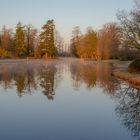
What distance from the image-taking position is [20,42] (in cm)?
9500

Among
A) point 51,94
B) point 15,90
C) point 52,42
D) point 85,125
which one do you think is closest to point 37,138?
point 85,125

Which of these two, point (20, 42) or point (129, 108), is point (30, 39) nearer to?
point (20, 42)

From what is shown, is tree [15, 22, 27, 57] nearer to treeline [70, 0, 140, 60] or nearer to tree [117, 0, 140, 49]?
treeline [70, 0, 140, 60]

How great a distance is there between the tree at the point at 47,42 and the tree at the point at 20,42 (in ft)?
17.9

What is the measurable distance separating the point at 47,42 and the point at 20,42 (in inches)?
341

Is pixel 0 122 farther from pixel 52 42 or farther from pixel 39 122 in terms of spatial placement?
pixel 52 42

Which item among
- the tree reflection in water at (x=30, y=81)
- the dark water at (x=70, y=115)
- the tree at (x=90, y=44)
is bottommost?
the dark water at (x=70, y=115)

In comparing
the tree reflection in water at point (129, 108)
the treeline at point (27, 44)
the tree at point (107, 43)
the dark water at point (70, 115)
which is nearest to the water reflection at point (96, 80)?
the tree reflection in water at point (129, 108)

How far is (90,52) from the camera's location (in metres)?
99.9

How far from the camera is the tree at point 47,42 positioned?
9606cm

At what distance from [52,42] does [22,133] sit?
8760 centimetres

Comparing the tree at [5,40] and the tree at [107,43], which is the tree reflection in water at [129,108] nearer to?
the tree at [107,43]

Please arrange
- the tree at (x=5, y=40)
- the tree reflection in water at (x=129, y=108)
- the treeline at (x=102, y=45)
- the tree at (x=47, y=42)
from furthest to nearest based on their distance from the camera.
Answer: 1. the tree at (x=47, y=42)
2. the tree at (x=5, y=40)
3. the treeline at (x=102, y=45)
4. the tree reflection in water at (x=129, y=108)

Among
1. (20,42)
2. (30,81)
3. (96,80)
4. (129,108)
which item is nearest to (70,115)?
(129,108)
